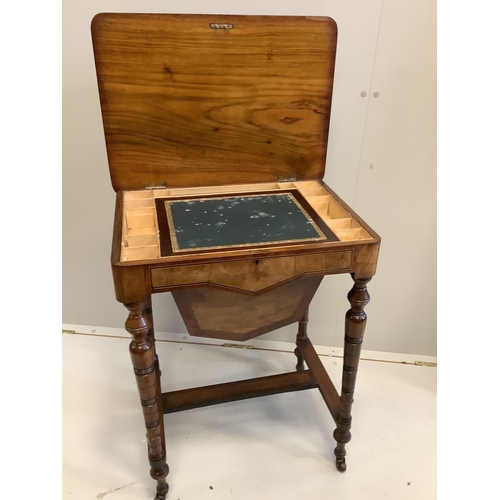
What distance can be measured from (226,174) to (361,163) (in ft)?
1.75

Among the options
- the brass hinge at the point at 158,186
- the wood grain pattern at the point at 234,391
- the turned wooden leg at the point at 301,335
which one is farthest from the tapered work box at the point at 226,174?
the turned wooden leg at the point at 301,335

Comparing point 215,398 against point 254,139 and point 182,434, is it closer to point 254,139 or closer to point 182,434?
point 182,434

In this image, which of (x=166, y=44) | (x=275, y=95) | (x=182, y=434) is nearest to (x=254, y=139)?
(x=275, y=95)

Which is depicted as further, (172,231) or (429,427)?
(429,427)

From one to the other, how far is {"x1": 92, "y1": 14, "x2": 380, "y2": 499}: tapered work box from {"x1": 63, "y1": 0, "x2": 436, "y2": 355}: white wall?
8.7 inches

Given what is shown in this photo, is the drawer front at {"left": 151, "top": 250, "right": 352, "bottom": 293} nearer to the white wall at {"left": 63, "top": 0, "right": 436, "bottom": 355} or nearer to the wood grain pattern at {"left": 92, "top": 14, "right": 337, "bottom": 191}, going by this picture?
the wood grain pattern at {"left": 92, "top": 14, "right": 337, "bottom": 191}

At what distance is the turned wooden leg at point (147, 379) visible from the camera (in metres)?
1.03

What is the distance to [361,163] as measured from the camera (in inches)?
62.0

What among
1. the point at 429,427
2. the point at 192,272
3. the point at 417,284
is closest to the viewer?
the point at 192,272

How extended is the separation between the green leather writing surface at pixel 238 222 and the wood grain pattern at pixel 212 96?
132mm

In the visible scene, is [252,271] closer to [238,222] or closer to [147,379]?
[238,222]

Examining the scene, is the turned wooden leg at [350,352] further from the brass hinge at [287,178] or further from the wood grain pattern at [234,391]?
the brass hinge at [287,178]

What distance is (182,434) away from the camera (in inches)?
60.7

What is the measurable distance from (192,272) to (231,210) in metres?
0.29
